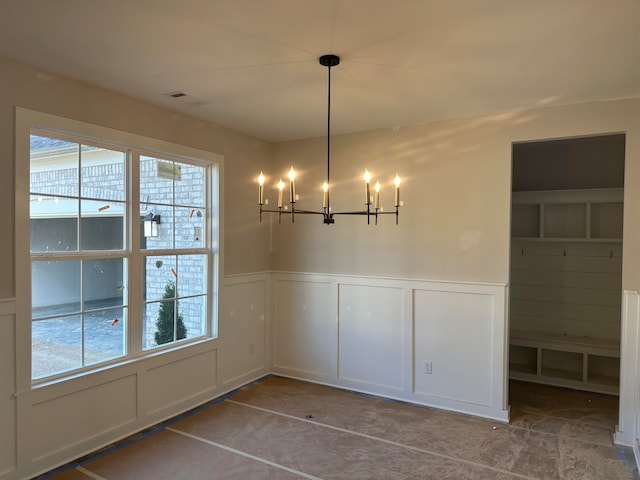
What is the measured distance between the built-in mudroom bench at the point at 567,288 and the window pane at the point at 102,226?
13.2 feet

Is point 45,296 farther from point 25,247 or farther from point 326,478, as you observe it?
point 326,478

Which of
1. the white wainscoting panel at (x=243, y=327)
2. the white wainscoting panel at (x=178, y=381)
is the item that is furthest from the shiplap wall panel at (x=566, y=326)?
the white wainscoting panel at (x=178, y=381)

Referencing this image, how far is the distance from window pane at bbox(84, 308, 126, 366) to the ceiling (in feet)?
5.43

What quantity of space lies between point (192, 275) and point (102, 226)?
977 millimetres

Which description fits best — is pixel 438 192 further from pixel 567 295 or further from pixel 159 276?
pixel 159 276

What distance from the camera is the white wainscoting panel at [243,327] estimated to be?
4180 millimetres

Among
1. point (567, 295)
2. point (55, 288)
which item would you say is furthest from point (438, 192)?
point (55, 288)

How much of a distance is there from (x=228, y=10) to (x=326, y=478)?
9.00 feet

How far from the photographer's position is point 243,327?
4410 mm

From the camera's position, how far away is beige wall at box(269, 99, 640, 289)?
3.33 metres

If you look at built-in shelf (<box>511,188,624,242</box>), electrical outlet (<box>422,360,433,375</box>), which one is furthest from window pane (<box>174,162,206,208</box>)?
built-in shelf (<box>511,188,624,242</box>)

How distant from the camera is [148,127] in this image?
3.39 meters

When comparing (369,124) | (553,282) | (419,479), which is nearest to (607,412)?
(553,282)

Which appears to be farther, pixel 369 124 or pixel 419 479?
pixel 369 124
